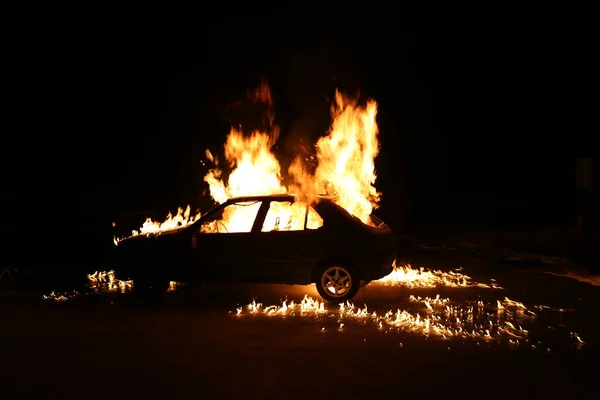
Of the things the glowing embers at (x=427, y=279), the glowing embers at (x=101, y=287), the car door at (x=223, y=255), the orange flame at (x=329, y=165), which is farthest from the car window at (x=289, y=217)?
the orange flame at (x=329, y=165)

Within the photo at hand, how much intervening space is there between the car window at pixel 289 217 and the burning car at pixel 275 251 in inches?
0.6

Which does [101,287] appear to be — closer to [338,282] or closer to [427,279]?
[338,282]

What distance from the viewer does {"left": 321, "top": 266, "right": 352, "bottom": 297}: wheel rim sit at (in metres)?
9.80

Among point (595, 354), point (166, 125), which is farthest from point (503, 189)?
point (595, 354)

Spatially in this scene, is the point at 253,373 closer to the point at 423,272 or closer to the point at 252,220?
the point at 252,220

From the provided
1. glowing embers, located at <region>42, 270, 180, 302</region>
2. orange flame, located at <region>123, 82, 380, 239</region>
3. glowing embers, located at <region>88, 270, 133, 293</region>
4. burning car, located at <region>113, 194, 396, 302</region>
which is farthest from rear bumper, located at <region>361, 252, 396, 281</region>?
glowing embers, located at <region>88, 270, 133, 293</region>

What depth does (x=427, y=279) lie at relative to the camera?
39.5 ft

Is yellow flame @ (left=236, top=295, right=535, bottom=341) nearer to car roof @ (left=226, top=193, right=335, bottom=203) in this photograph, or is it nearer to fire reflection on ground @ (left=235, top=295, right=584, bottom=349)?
fire reflection on ground @ (left=235, top=295, right=584, bottom=349)

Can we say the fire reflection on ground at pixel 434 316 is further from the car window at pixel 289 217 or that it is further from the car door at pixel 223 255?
the car window at pixel 289 217

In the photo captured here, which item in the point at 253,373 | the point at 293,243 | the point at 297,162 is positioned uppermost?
the point at 297,162

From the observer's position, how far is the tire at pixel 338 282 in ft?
32.1

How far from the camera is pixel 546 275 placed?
12.6m

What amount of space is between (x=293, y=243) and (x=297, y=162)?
11.0ft

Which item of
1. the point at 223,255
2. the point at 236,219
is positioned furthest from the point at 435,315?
the point at 236,219
